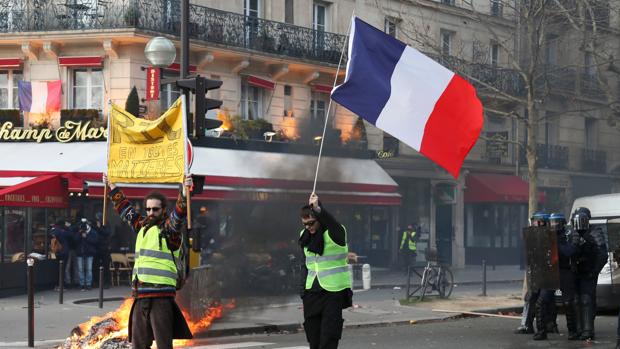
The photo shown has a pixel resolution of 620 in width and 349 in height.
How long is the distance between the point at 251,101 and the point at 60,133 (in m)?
5.76

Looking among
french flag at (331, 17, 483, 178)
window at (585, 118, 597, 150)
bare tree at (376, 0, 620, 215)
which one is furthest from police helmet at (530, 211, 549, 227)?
window at (585, 118, 597, 150)

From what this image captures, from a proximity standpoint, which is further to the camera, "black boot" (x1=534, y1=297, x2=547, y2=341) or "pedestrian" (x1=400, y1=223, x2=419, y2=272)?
"pedestrian" (x1=400, y1=223, x2=419, y2=272)

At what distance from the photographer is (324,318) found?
31.7 feet

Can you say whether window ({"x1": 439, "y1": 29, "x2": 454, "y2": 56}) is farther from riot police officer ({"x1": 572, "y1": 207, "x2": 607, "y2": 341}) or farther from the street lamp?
riot police officer ({"x1": 572, "y1": 207, "x2": 607, "y2": 341})

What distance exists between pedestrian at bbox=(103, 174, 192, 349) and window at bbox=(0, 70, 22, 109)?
1935cm

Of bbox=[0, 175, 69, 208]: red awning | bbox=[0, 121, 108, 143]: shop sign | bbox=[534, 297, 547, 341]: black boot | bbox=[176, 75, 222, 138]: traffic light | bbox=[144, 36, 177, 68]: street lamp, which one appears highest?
bbox=[144, 36, 177, 68]: street lamp

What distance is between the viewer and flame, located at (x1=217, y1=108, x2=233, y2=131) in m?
28.1

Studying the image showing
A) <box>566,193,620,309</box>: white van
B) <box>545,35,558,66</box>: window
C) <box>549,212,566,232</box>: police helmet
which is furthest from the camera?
<box>545,35,558,66</box>: window

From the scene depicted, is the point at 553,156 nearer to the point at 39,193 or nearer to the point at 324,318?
the point at 39,193

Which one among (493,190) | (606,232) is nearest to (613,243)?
(606,232)

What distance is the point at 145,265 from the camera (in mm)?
9109

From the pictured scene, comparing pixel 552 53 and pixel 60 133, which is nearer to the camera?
pixel 60 133

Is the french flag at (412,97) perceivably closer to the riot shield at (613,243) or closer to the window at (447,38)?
the riot shield at (613,243)

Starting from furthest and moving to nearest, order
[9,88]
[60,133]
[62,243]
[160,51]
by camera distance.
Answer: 1. [9,88]
2. [60,133]
3. [62,243]
4. [160,51]
